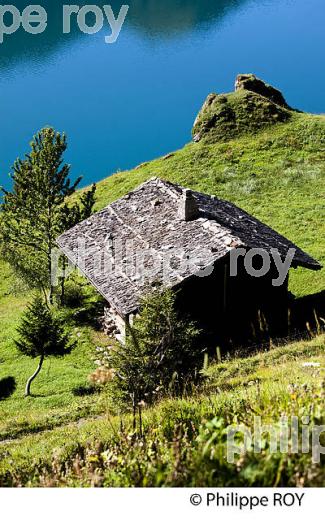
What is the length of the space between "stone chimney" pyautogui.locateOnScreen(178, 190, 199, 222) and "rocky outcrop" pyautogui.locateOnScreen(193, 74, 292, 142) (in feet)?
83.6

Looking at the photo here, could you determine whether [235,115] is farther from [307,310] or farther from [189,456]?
[189,456]

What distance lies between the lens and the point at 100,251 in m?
23.4

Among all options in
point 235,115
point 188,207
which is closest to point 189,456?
point 188,207

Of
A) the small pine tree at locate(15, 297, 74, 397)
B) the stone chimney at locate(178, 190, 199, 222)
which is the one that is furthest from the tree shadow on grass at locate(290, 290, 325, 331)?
the small pine tree at locate(15, 297, 74, 397)

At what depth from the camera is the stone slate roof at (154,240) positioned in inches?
774

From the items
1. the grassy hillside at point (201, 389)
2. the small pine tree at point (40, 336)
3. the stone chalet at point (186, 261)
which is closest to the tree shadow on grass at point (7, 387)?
the grassy hillside at point (201, 389)

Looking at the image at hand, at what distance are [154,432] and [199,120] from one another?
44046mm

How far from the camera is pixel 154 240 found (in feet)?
71.7

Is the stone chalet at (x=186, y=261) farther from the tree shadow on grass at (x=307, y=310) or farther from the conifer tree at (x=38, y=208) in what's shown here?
the conifer tree at (x=38, y=208)

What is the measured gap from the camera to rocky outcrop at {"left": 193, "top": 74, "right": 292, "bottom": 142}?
4650 centimetres

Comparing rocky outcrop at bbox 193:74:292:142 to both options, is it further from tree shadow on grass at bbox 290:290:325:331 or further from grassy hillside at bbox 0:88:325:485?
tree shadow on grass at bbox 290:290:325:331

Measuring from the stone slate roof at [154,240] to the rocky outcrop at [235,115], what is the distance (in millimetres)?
22160

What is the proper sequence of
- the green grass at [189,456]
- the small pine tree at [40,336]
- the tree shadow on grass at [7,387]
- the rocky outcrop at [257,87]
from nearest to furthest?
the green grass at [189,456]
the small pine tree at [40,336]
the tree shadow on grass at [7,387]
the rocky outcrop at [257,87]

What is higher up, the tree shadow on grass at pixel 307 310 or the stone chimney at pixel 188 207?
the stone chimney at pixel 188 207
